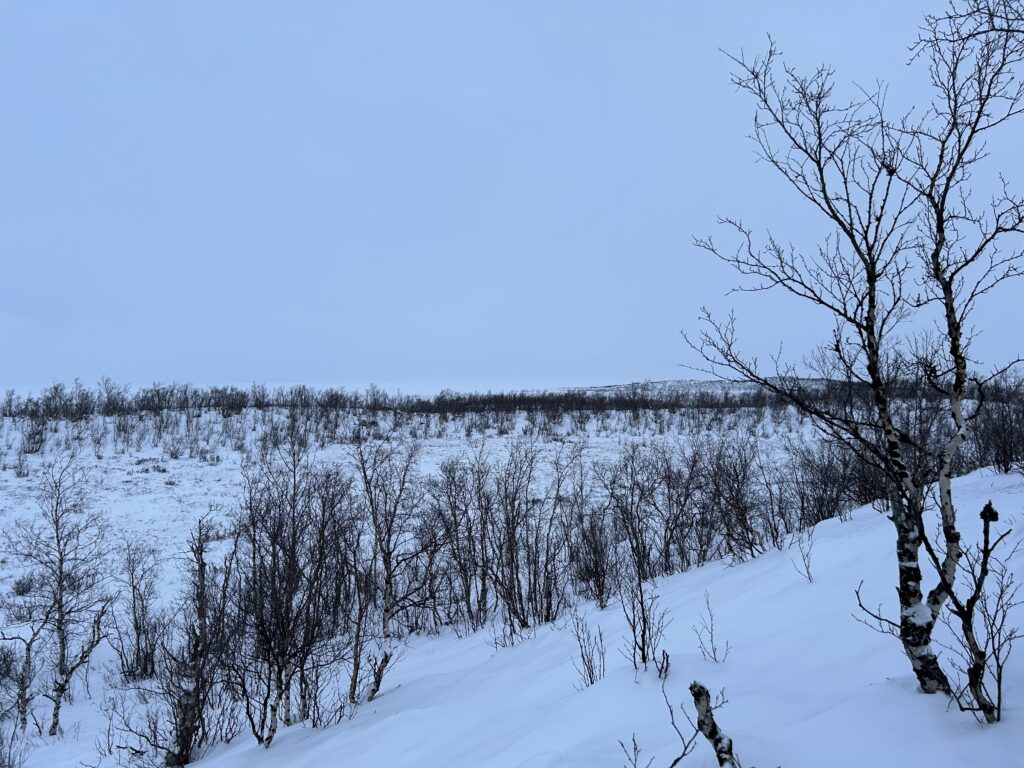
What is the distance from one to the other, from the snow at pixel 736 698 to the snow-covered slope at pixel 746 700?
0.07 feet

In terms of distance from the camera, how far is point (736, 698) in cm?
520

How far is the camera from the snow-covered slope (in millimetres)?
3742

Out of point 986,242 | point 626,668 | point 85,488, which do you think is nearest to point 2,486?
point 85,488

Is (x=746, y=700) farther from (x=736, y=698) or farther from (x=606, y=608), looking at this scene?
(x=606, y=608)

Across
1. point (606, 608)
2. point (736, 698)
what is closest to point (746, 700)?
point (736, 698)

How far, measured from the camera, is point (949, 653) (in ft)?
15.5

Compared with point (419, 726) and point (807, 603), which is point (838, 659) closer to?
point (807, 603)

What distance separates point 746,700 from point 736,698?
0.45ft

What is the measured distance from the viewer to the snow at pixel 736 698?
377cm

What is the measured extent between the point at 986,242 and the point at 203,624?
1483cm

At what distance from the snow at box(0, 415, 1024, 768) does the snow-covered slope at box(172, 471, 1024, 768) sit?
0.02m

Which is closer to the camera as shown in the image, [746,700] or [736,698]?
[746,700]

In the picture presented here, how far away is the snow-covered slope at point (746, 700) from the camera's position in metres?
3.74

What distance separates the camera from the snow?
3770 mm
